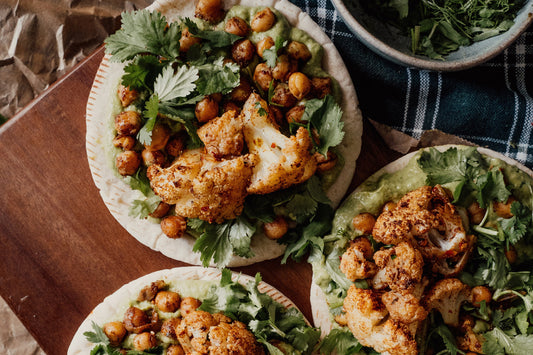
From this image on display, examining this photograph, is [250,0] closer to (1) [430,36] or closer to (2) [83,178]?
(1) [430,36]

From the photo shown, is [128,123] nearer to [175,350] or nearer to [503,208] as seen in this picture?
[175,350]

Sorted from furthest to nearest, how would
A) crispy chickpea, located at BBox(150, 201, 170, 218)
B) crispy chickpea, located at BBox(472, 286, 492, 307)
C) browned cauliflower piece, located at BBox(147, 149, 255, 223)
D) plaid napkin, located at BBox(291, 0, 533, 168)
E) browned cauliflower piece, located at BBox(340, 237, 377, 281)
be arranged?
1. plaid napkin, located at BBox(291, 0, 533, 168)
2. crispy chickpea, located at BBox(150, 201, 170, 218)
3. crispy chickpea, located at BBox(472, 286, 492, 307)
4. browned cauliflower piece, located at BBox(340, 237, 377, 281)
5. browned cauliflower piece, located at BBox(147, 149, 255, 223)

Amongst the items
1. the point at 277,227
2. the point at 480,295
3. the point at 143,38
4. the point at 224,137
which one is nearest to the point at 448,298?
the point at 480,295

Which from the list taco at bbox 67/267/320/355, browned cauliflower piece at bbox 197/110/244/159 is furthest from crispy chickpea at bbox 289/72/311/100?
taco at bbox 67/267/320/355

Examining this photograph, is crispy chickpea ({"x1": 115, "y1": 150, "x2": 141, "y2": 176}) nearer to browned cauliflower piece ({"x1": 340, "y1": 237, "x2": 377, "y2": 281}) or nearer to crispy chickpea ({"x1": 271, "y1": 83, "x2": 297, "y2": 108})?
crispy chickpea ({"x1": 271, "y1": 83, "x2": 297, "y2": 108})

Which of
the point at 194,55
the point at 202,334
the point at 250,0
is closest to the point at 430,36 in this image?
the point at 250,0

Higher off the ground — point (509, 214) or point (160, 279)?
point (160, 279)

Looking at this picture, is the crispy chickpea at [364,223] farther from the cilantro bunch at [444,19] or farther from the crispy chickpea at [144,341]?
the crispy chickpea at [144,341]
